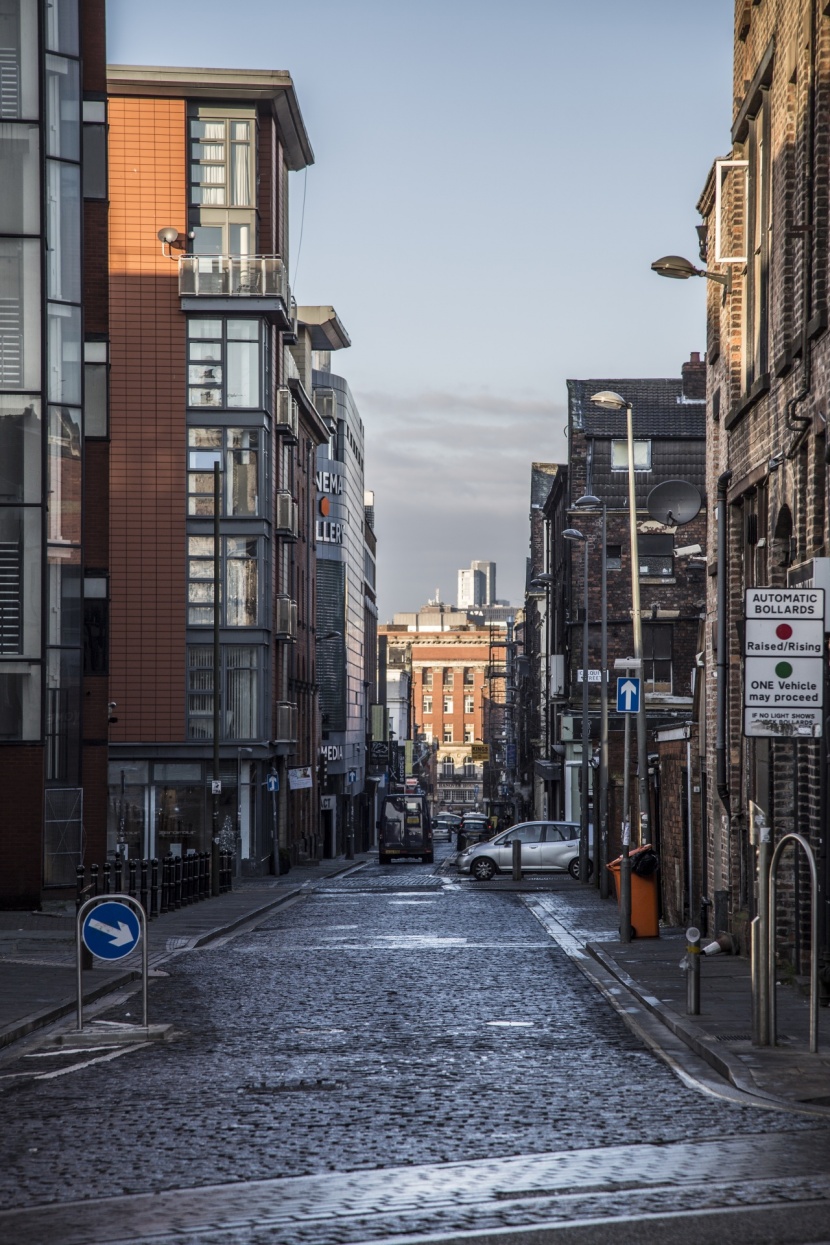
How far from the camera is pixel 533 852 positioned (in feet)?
152

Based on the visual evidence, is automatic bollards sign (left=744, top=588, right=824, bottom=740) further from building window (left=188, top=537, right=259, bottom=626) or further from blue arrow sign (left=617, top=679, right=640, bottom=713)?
building window (left=188, top=537, right=259, bottom=626)

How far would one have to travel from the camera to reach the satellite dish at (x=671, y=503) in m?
28.2

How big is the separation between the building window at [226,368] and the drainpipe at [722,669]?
31.6 m

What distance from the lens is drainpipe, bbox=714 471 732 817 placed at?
21859 mm

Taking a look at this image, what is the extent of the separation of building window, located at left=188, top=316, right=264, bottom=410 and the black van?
22692 millimetres

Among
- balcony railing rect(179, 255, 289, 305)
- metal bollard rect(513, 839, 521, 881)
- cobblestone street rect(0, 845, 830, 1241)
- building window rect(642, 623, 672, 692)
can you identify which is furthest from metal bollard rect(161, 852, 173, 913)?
building window rect(642, 623, 672, 692)

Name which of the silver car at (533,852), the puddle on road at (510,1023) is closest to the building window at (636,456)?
the silver car at (533,852)

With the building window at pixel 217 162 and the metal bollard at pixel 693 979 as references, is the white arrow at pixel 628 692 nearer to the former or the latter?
the metal bollard at pixel 693 979

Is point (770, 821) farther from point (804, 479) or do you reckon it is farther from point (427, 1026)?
point (427, 1026)

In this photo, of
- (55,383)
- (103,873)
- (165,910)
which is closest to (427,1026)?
(103,873)

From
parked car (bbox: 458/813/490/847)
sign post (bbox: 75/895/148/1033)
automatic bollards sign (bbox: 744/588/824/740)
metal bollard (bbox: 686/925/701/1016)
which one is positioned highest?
automatic bollards sign (bbox: 744/588/824/740)

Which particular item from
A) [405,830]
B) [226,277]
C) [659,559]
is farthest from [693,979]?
[405,830]

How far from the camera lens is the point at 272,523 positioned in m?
55.5

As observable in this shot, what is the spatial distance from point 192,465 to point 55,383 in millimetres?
20613
